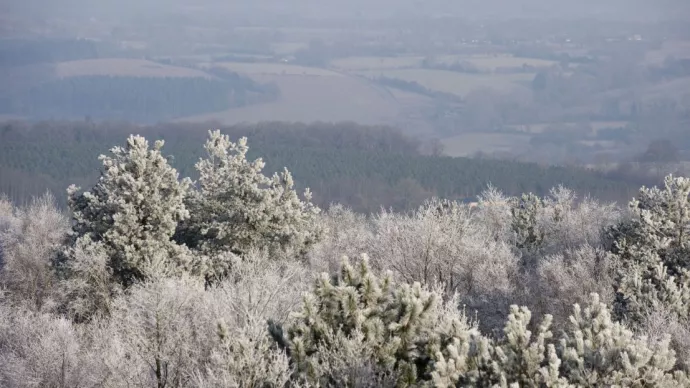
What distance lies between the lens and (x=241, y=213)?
3972 cm

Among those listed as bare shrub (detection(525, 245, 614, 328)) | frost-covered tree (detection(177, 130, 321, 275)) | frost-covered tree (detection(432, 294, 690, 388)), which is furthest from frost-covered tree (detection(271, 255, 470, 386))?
frost-covered tree (detection(177, 130, 321, 275))

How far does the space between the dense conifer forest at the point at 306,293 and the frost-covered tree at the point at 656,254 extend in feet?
0.30

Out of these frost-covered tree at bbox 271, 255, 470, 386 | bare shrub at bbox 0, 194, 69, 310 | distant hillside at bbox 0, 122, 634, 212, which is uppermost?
frost-covered tree at bbox 271, 255, 470, 386

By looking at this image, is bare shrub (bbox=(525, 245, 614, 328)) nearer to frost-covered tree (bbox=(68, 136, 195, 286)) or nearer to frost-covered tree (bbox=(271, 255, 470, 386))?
frost-covered tree (bbox=(68, 136, 195, 286))

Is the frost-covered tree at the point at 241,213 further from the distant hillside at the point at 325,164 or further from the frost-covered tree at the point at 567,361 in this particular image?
the distant hillside at the point at 325,164

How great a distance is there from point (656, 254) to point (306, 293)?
17561 mm

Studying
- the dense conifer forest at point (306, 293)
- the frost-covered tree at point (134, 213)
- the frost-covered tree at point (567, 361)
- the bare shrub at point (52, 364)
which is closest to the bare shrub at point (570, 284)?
the dense conifer forest at point (306, 293)

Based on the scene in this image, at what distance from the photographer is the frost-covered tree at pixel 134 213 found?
1421 inches

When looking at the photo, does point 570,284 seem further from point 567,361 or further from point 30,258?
point 30,258

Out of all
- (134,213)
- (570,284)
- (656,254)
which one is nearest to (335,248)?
(570,284)

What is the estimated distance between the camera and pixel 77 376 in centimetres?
2667

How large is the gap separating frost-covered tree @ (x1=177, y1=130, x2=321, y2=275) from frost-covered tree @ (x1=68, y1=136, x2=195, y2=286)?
2.14 meters

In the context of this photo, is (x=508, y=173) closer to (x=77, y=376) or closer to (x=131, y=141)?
(x=131, y=141)

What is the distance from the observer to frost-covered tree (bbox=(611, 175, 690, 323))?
28.7 meters
